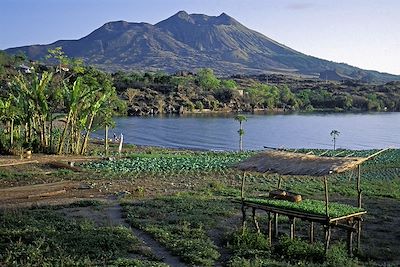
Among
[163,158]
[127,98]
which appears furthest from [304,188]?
[127,98]

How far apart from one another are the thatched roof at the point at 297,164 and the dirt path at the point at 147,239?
274 centimetres

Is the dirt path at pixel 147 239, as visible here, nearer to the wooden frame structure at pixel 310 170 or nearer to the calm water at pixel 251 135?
the wooden frame structure at pixel 310 170

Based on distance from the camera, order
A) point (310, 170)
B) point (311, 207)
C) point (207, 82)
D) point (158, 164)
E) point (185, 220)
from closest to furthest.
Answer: point (310, 170) → point (311, 207) → point (185, 220) → point (158, 164) → point (207, 82)

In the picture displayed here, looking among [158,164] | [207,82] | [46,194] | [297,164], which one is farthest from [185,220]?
[207,82]

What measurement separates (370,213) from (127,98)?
2889 inches

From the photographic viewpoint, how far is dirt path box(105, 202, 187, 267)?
9.64 m

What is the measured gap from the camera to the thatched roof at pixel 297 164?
10445 mm

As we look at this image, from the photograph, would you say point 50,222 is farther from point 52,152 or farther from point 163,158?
point 163,158

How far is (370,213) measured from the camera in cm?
1554

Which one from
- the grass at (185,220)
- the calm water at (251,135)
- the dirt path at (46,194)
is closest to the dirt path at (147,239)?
the grass at (185,220)

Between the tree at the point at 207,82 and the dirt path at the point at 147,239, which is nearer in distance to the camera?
the dirt path at the point at 147,239

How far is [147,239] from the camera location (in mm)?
11227

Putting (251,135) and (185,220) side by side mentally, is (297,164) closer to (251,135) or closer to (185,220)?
(185,220)

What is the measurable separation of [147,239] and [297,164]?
3.63 meters
